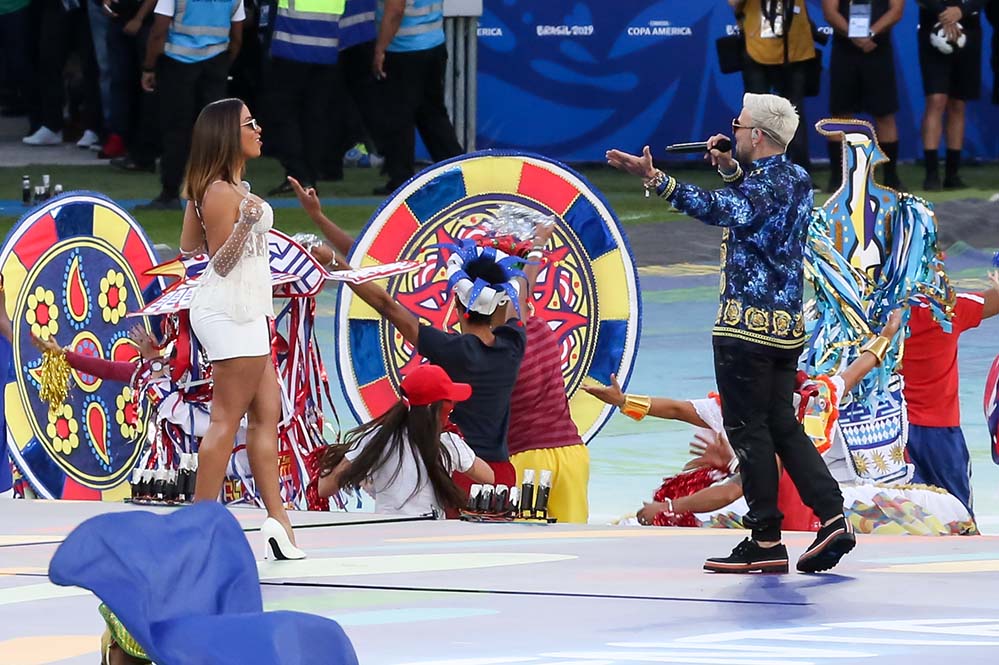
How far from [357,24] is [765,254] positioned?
9.27 m

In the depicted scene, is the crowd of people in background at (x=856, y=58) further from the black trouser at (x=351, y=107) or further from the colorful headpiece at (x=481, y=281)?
the colorful headpiece at (x=481, y=281)

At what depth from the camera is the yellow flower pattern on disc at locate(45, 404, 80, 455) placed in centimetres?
876

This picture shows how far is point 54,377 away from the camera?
8672 millimetres

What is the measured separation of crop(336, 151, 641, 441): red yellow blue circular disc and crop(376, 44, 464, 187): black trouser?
17.7ft

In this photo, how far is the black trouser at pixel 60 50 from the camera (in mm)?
16922

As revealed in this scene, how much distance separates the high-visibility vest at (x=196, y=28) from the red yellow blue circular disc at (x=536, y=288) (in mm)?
4957

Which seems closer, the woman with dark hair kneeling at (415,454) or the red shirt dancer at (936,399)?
the woman with dark hair kneeling at (415,454)

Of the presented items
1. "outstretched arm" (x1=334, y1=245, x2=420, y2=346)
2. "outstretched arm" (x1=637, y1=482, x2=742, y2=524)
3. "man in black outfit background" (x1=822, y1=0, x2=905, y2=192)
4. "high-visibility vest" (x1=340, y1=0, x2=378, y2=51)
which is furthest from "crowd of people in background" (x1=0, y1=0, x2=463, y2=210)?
"outstretched arm" (x1=637, y1=482, x2=742, y2=524)

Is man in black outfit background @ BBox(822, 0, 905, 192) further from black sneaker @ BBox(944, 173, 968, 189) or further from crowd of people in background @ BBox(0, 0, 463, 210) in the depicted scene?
crowd of people in background @ BBox(0, 0, 463, 210)

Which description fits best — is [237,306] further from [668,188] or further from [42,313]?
[42,313]

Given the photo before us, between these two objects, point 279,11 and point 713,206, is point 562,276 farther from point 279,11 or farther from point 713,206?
point 279,11

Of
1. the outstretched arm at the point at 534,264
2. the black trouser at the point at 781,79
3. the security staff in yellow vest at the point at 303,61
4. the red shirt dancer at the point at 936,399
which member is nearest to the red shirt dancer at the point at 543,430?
the outstretched arm at the point at 534,264

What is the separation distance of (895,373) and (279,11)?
770 cm

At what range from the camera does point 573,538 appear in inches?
289
